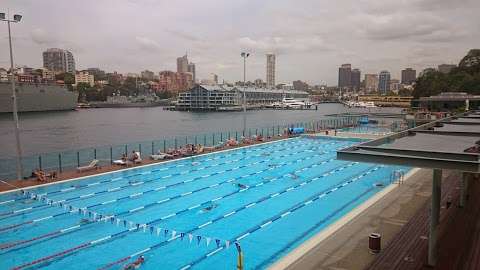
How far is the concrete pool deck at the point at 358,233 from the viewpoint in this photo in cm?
994

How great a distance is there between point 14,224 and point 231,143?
23703mm

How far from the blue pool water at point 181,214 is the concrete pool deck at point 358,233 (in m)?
0.97

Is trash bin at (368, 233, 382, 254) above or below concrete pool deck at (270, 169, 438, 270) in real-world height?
above

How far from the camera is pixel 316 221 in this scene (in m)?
15.0

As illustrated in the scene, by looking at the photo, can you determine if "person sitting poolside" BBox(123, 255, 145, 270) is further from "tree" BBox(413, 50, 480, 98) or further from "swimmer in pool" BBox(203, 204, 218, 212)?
"tree" BBox(413, 50, 480, 98)

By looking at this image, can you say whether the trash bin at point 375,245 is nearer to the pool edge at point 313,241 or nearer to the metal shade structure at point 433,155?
the metal shade structure at point 433,155

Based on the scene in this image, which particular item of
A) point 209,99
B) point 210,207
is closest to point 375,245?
point 210,207

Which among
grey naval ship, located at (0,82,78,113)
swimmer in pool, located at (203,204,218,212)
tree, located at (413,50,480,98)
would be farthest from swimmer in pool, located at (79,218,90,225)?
grey naval ship, located at (0,82,78,113)

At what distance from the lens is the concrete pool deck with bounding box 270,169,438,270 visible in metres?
9.94

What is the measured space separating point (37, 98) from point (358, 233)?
465ft

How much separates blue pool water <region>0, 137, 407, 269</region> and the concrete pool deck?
3.18 feet

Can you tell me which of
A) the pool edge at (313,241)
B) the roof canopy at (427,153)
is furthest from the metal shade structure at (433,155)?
the pool edge at (313,241)

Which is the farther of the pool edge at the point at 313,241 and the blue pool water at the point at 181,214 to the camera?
the blue pool water at the point at 181,214

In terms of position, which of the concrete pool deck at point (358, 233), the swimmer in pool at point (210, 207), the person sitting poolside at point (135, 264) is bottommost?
the swimmer in pool at point (210, 207)
